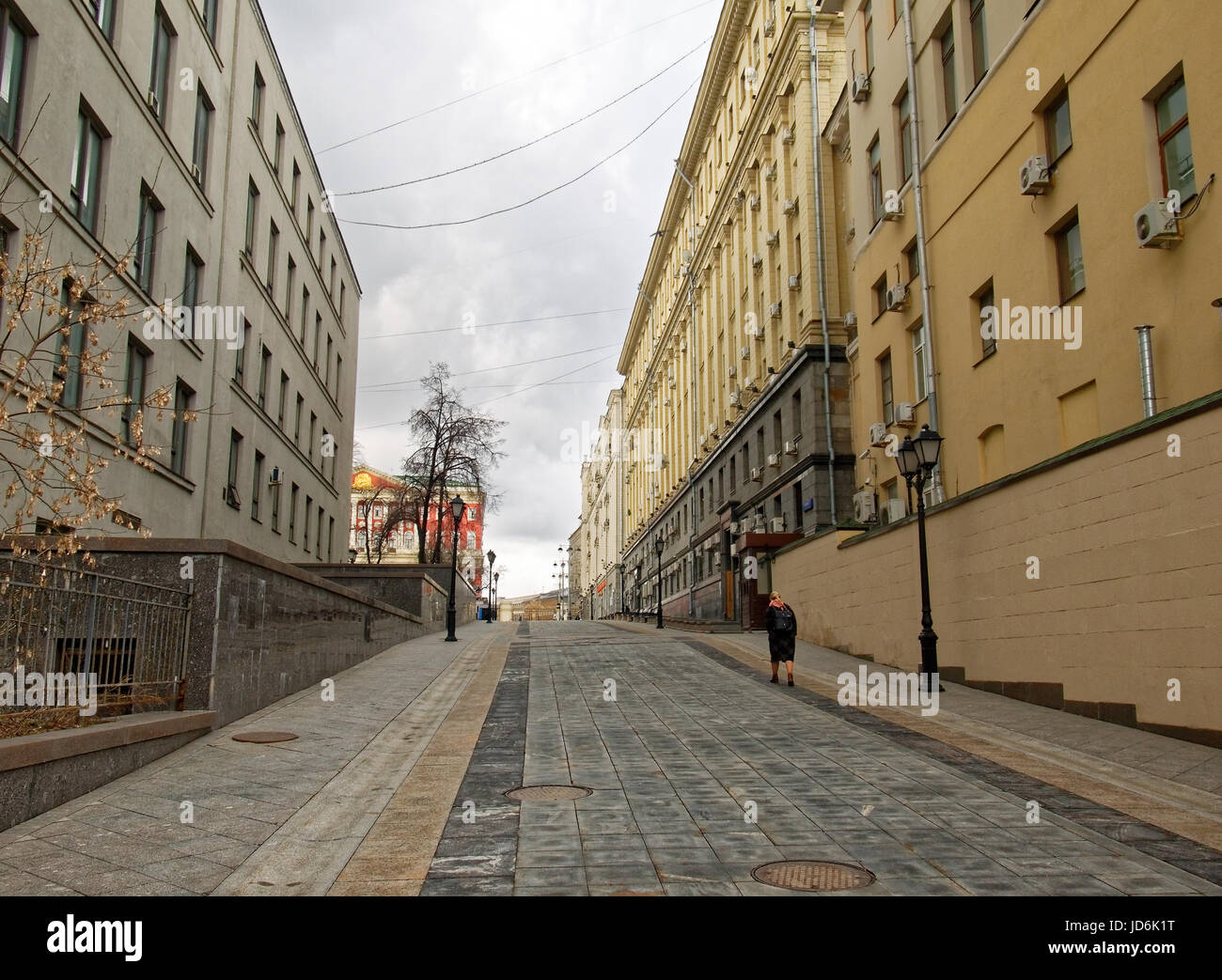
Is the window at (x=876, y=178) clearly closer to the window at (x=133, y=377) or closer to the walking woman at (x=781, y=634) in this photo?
the walking woman at (x=781, y=634)

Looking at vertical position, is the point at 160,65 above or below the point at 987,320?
above

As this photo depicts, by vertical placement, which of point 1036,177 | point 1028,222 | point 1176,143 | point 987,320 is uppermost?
point 1036,177

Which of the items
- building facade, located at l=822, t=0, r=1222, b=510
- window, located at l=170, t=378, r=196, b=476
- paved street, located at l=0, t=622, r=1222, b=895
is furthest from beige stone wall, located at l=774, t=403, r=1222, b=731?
window, located at l=170, t=378, r=196, b=476

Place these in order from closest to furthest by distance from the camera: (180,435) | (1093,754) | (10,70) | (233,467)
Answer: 1. (1093,754)
2. (10,70)
3. (180,435)
4. (233,467)

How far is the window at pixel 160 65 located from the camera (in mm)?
19828

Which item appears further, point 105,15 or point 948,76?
point 948,76

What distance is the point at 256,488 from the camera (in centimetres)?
2841

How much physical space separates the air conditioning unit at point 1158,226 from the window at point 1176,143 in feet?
1.16

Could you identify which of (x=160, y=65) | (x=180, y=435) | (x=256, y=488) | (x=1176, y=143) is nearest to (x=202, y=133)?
(x=160, y=65)

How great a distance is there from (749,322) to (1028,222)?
78.3ft

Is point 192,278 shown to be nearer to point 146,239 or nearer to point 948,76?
point 146,239

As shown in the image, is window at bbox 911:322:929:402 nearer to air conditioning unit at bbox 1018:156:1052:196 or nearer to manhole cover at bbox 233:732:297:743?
air conditioning unit at bbox 1018:156:1052:196

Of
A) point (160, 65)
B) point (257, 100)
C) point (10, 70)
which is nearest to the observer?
point (10, 70)

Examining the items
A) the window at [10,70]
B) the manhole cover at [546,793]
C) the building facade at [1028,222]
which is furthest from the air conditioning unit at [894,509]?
the window at [10,70]
